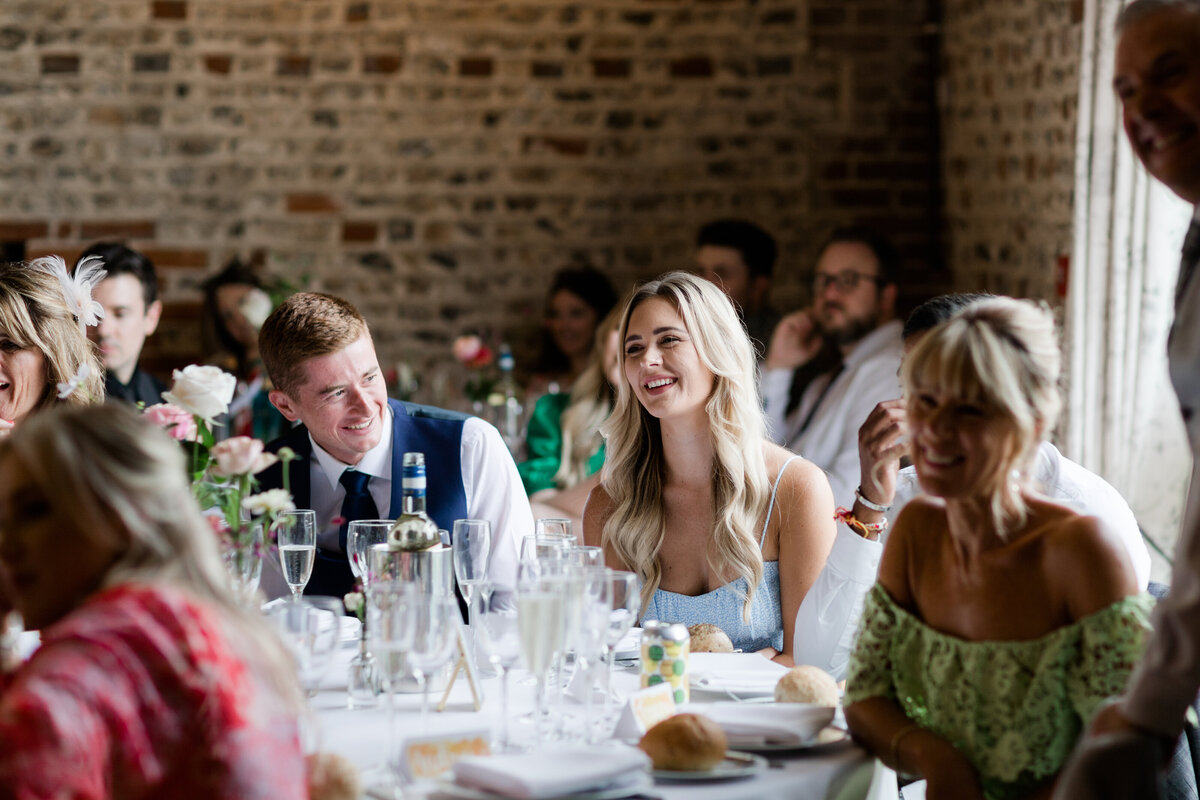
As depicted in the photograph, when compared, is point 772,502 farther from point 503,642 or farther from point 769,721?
point 503,642

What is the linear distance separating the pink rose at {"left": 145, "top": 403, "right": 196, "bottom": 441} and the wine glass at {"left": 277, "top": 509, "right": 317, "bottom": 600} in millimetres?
216

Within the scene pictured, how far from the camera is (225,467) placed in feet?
5.99

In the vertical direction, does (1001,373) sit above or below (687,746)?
above

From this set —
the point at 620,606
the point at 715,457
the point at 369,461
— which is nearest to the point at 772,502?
the point at 715,457

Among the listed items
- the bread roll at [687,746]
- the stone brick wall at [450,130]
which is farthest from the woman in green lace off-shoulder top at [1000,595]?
the stone brick wall at [450,130]

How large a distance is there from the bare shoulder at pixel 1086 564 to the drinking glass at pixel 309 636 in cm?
92

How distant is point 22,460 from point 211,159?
408 cm

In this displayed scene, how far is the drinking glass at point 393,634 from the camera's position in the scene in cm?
152

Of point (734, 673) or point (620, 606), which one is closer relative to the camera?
point (620, 606)

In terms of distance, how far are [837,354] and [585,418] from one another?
1021mm

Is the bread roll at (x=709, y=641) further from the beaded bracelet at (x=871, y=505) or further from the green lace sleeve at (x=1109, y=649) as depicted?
the green lace sleeve at (x=1109, y=649)

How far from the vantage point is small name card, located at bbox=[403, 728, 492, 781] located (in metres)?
1.48

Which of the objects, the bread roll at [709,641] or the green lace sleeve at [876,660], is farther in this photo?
the bread roll at [709,641]

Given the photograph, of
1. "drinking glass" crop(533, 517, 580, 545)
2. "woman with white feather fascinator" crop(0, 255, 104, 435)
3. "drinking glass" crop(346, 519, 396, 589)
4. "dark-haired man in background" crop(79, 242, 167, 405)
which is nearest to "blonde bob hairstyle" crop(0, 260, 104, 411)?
"woman with white feather fascinator" crop(0, 255, 104, 435)
